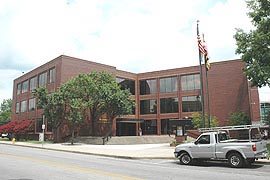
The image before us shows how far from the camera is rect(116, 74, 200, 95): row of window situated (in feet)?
165

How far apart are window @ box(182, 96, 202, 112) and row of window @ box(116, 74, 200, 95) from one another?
5.29 feet

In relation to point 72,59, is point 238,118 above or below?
below

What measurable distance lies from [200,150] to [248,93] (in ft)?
107

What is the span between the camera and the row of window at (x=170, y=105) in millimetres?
49719

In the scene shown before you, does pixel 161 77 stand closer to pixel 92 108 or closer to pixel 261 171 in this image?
pixel 92 108

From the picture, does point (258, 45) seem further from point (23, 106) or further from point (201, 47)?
point (23, 106)

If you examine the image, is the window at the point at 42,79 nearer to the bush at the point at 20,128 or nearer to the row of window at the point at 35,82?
the row of window at the point at 35,82

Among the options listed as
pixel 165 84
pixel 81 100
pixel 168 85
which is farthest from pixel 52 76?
pixel 168 85

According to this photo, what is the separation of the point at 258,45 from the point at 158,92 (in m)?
31.1

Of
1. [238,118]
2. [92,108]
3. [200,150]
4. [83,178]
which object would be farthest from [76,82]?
[83,178]

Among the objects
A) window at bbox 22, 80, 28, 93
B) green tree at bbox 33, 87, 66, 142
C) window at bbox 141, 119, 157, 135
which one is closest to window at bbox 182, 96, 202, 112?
window at bbox 141, 119, 157, 135

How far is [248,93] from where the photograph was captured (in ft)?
146

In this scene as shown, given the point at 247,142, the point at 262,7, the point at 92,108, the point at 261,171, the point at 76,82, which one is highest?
the point at 262,7

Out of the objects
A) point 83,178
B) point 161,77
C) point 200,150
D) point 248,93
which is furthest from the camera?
point 161,77
